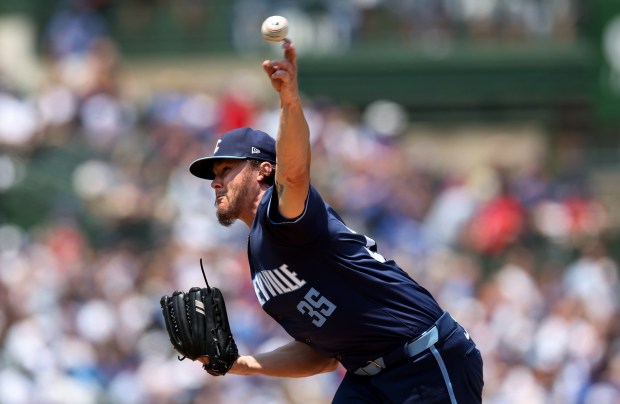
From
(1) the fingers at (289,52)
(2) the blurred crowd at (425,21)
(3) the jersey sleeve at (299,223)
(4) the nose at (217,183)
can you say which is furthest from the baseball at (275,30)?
Result: (2) the blurred crowd at (425,21)

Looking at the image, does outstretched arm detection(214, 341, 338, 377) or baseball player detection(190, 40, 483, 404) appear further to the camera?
outstretched arm detection(214, 341, 338, 377)

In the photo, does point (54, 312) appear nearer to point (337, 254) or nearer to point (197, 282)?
point (197, 282)

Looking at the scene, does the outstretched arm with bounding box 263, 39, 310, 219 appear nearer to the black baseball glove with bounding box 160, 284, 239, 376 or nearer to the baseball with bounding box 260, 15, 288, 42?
the baseball with bounding box 260, 15, 288, 42

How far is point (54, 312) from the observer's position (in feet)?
39.0

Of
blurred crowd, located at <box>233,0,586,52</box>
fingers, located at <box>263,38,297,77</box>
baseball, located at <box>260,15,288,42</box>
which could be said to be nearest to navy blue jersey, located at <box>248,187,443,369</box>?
fingers, located at <box>263,38,297,77</box>

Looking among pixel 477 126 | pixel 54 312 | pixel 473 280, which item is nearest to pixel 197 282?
pixel 54 312

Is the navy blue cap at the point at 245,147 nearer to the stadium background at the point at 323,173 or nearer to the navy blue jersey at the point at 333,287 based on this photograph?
the navy blue jersey at the point at 333,287

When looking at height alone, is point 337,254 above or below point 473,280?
above

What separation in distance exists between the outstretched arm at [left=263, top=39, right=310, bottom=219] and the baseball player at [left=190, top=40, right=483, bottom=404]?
13cm

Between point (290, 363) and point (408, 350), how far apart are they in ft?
2.30

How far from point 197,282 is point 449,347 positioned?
22.2ft

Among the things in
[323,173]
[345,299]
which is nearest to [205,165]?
[345,299]

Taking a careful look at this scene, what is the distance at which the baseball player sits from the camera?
5.05m

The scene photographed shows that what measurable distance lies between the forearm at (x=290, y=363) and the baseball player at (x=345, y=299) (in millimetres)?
216
